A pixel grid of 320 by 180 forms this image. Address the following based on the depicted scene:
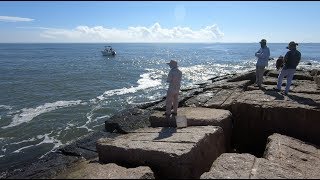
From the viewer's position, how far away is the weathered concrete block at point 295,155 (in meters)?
5.60

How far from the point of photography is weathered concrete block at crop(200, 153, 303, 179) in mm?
4879

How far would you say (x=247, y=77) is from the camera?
1505cm

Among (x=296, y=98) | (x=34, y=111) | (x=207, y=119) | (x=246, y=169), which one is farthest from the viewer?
(x=34, y=111)

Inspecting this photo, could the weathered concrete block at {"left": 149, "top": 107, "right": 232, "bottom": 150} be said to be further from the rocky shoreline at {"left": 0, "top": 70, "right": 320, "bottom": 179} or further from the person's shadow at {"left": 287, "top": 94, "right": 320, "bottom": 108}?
the person's shadow at {"left": 287, "top": 94, "right": 320, "bottom": 108}

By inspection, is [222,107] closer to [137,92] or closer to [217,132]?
[217,132]

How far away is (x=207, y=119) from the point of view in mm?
7387

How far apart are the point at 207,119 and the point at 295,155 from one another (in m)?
2.01

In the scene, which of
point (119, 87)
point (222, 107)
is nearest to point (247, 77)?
point (222, 107)

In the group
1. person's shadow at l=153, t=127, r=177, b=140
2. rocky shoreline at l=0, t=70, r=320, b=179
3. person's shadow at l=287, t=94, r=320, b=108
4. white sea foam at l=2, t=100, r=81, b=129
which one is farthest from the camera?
white sea foam at l=2, t=100, r=81, b=129

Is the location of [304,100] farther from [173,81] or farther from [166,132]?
[166,132]

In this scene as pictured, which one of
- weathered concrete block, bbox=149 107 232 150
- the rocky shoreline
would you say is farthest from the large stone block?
weathered concrete block, bbox=149 107 232 150

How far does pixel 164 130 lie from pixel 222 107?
99.7 inches

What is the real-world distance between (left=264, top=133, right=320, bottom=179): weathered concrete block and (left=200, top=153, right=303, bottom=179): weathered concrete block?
0.26 m

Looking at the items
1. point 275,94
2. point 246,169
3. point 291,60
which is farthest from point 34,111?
point 246,169
